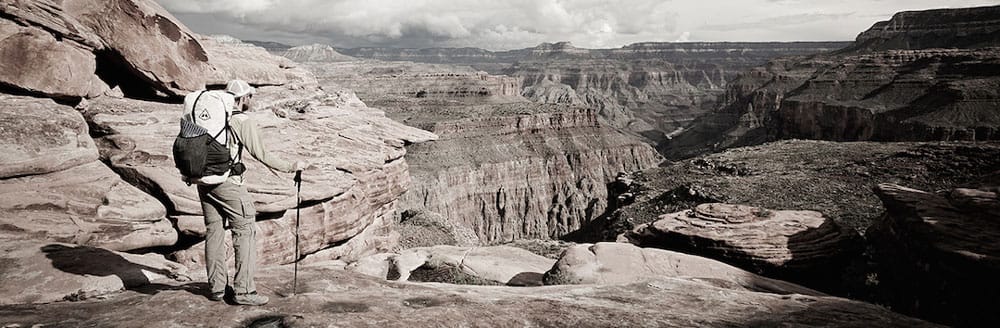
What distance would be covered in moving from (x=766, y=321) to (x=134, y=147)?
35.2ft

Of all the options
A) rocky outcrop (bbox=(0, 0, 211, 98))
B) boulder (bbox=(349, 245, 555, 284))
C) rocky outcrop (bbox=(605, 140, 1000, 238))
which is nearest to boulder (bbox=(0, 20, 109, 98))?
rocky outcrop (bbox=(0, 0, 211, 98))

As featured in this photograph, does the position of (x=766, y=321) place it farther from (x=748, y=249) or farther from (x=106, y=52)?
(x=106, y=52)

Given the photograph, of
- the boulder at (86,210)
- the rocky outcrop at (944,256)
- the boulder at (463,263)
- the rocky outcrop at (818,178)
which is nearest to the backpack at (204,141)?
the boulder at (86,210)

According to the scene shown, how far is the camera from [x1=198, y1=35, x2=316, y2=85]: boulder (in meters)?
13.2

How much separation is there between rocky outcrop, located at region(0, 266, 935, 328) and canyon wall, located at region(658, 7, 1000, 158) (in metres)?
57.8

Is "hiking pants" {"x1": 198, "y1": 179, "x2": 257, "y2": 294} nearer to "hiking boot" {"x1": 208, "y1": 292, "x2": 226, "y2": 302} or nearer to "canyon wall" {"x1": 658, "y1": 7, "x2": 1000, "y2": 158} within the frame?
"hiking boot" {"x1": 208, "y1": 292, "x2": 226, "y2": 302}

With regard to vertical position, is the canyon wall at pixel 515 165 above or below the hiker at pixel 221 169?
below

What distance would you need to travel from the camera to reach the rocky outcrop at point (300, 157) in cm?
946

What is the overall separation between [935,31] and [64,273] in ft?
468

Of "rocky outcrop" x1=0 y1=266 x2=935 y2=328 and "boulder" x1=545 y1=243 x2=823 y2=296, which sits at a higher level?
"rocky outcrop" x1=0 y1=266 x2=935 y2=328

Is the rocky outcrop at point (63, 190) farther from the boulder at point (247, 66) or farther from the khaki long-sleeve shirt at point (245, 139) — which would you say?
the khaki long-sleeve shirt at point (245, 139)

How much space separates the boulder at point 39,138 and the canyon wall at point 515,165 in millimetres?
38960

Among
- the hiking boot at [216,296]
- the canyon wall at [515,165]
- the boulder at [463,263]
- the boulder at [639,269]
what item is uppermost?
the hiking boot at [216,296]

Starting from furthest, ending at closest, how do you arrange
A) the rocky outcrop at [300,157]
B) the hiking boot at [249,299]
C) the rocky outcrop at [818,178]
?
the rocky outcrop at [818,178], the rocky outcrop at [300,157], the hiking boot at [249,299]
